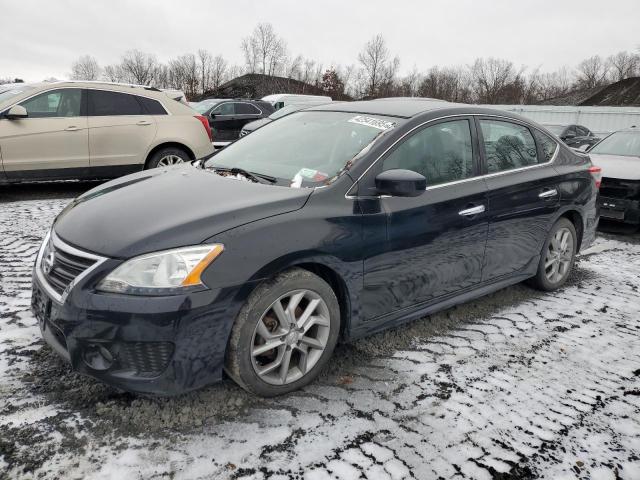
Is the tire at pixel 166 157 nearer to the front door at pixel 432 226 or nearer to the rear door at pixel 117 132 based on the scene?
the rear door at pixel 117 132

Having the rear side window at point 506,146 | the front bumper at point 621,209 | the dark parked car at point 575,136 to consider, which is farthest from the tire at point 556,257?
the dark parked car at point 575,136

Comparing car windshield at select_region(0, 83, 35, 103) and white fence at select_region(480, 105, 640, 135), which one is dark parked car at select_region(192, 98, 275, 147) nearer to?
car windshield at select_region(0, 83, 35, 103)

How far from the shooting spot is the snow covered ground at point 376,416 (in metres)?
2.21

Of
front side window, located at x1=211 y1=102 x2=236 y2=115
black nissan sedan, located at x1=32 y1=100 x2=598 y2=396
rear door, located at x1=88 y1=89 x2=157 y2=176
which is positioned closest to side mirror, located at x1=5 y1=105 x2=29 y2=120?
rear door, located at x1=88 y1=89 x2=157 y2=176

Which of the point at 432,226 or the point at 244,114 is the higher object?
the point at 244,114

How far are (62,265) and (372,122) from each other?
2079 mm

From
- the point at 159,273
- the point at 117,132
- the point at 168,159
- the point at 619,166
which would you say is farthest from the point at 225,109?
the point at 159,273

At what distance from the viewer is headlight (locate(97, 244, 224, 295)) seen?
2.27 m

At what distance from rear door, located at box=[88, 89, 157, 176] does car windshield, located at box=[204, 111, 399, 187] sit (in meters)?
4.13

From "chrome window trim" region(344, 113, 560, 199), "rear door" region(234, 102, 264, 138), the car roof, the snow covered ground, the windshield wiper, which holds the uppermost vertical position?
"rear door" region(234, 102, 264, 138)

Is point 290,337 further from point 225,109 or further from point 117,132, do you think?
point 225,109

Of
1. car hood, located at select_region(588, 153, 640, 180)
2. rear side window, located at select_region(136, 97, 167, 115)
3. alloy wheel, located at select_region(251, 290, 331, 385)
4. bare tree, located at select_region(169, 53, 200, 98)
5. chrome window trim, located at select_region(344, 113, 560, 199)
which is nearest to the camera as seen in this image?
alloy wheel, located at select_region(251, 290, 331, 385)

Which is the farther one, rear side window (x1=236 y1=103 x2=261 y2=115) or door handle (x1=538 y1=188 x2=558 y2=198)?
rear side window (x1=236 y1=103 x2=261 y2=115)

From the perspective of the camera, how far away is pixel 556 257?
4.45m
